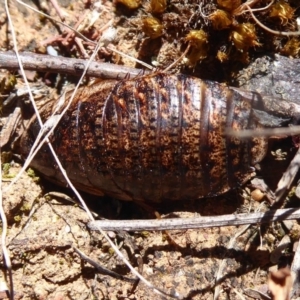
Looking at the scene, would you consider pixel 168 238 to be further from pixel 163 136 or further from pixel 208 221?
pixel 163 136

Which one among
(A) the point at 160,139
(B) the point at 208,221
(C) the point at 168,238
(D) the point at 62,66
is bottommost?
(C) the point at 168,238

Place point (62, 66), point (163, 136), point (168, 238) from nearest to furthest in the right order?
point (163, 136) → point (168, 238) → point (62, 66)

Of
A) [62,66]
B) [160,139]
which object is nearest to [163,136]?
[160,139]

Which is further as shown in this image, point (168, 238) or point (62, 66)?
point (62, 66)

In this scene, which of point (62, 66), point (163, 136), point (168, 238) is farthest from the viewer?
point (62, 66)

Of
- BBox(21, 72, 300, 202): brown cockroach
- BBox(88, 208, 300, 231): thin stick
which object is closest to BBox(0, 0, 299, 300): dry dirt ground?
BBox(88, 208, 300, 231): thin stick

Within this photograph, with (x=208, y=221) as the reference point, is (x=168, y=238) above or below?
below

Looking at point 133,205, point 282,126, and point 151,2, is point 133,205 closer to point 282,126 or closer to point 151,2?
point 282,126
